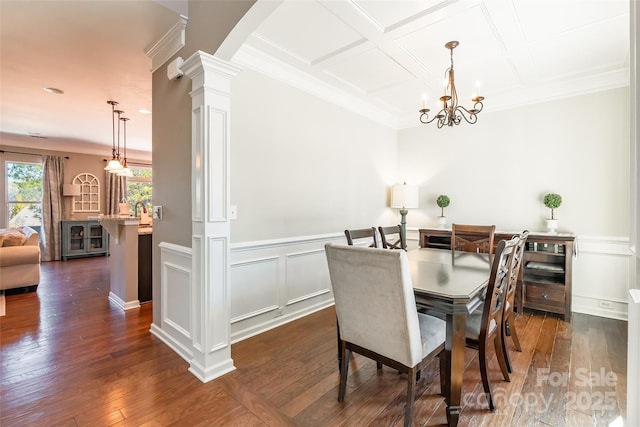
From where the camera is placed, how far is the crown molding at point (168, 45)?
7.69 feet

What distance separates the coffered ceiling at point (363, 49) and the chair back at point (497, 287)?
1.70m

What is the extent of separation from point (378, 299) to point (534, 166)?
3137mm

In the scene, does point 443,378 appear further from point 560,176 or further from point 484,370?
point 560,176

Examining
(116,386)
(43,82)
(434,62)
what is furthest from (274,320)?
(43,82)

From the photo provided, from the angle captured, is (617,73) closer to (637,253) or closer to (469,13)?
(469,13)

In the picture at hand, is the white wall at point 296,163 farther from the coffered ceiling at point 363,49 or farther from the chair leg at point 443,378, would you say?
the chair leg at point 443,378

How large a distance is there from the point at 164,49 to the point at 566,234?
432 cm

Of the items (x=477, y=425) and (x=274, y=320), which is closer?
(x=477, y=425)

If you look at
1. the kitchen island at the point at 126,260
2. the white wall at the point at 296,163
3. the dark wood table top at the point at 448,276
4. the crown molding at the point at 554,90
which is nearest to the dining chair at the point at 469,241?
the dark wood table top at the point at 448,276

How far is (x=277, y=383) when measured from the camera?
2.05 metres

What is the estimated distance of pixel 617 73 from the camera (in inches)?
121

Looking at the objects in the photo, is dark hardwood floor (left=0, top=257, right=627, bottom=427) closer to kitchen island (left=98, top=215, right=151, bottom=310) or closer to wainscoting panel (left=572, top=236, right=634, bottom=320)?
wainscoting panel (left=572, top=236, right=634, bottom=320)

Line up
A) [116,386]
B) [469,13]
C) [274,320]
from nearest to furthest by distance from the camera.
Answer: [116,386] < [469,13] < [274,320]

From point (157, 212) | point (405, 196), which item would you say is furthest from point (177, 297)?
point (405, 196)
